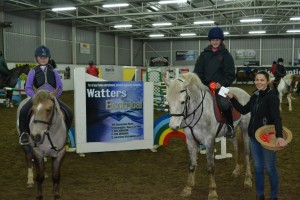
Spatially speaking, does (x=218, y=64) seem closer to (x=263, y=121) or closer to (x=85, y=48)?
(x=263, y=121)

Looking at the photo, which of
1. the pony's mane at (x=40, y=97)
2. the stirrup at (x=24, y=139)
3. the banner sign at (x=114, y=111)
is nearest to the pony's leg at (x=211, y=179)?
the pony's mane at (x=40, y=97)

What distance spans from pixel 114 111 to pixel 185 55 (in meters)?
34.8

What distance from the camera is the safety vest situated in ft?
16.1

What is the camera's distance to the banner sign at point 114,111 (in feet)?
24.4

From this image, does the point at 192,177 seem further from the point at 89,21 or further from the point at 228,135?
the point at 89,21

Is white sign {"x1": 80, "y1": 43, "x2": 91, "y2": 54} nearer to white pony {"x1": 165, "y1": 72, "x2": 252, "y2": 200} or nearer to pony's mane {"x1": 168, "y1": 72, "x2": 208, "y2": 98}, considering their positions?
white pony {"x1": 165, "y1": 72, "x2": 252, "y2": 200}

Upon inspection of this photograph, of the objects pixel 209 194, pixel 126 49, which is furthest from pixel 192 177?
pixel 126 49

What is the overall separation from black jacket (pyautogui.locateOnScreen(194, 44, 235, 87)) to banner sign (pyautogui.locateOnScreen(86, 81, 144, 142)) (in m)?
2.60

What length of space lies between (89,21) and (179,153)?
2551cm

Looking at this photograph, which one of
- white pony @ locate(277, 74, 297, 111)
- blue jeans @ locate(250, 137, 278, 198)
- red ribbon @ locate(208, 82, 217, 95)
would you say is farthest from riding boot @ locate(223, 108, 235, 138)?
white pony @ locate(277, 74, 297, 111)

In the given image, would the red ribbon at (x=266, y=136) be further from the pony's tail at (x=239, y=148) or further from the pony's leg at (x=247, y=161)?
the pony's tail at (x=239, y=148)

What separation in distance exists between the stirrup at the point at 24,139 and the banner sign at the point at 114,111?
280 centimetres

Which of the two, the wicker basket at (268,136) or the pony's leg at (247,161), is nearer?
the wicker basket at (268,136)

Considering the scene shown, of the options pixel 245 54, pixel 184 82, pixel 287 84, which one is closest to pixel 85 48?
pixel 245 54
